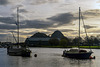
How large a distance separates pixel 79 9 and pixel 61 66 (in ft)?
121

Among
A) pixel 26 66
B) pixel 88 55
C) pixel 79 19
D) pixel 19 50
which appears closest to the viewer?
pixel 26 66

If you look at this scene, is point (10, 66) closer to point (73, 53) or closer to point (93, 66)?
point (93, 66)

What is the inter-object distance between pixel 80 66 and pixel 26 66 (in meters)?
16.2

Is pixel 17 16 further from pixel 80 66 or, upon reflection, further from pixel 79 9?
pixel 80 66

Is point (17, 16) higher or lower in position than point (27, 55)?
higher

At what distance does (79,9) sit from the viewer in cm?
8594

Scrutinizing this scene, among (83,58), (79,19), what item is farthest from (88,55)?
(79,19)

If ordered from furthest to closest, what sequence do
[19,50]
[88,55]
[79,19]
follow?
1. [19,50]
2. [79,19]
3. [88,55]

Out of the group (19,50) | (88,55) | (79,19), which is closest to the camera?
(88,55)

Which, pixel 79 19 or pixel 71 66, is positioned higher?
pixel 79 19

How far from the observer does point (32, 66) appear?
5628 cm

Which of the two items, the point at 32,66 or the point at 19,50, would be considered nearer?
the point at 32,66

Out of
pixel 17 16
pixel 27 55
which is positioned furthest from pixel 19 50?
pixel 17 16

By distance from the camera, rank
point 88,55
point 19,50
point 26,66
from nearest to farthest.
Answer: point 26,66 → point 88,55 → point 19,50
